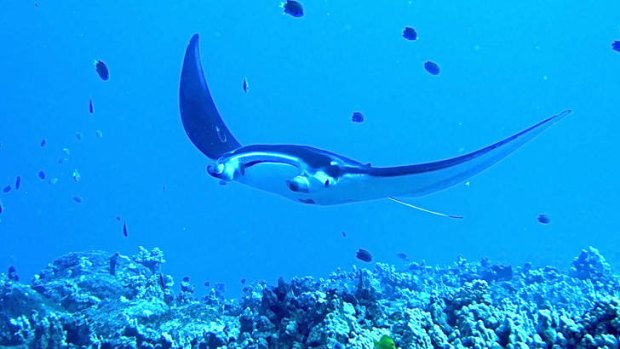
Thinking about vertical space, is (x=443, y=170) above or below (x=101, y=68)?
below

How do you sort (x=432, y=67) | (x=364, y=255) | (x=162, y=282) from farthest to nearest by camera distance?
1. (x=432, y=67)
2. (x=162, y=282)
3. (x=364, y=255)

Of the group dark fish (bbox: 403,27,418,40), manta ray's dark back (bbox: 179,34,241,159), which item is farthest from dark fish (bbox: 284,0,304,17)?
manta ray's dark back (bbox: 179,34,241,159)

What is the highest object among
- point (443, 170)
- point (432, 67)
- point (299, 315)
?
point (432, 67)

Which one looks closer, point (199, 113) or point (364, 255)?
point (199, 113)

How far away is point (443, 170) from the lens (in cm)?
394

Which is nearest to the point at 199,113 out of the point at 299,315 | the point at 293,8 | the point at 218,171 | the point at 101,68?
the point at 218,171

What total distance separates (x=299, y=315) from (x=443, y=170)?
1962 millimetres

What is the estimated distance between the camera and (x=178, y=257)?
71.4 meters

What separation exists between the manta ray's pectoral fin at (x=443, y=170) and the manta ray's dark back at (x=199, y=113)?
8.20 ft

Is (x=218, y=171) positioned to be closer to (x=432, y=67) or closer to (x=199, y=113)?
(x=199, y=113)

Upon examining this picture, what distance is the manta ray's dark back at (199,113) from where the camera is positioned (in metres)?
6.02

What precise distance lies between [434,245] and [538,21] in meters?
55.0

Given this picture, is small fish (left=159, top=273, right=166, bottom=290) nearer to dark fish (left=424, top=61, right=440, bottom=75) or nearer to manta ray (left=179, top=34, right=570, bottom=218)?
manta ray (left=179, top=34, right=570, bottom=218)

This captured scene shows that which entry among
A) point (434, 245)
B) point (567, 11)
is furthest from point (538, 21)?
point (434, 245)
